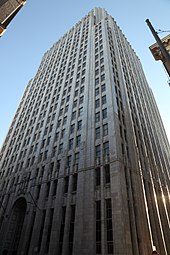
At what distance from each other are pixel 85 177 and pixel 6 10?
23258 mm

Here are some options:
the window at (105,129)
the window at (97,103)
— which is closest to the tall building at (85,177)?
the window at (105,129)

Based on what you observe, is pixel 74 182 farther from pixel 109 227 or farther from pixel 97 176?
pixel 109 227

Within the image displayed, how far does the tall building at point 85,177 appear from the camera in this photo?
2180cm

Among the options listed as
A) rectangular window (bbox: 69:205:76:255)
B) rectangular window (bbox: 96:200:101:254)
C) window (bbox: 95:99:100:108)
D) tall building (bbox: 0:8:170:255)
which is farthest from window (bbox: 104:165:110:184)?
window (bbox: 95:99:100:108)

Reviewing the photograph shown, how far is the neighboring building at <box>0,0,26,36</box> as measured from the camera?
22.5 ft

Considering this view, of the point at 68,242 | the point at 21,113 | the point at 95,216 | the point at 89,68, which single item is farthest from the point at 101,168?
the point at 21,113

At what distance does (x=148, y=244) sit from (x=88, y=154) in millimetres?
14435

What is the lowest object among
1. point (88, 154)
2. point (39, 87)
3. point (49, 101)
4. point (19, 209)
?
point (19, 209)

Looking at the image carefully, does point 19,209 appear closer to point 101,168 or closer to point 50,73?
point 101,168

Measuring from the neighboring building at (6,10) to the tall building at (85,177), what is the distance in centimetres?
2065

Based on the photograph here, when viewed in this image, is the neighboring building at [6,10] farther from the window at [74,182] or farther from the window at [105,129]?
the window at [74,182]

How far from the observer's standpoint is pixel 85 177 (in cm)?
2652

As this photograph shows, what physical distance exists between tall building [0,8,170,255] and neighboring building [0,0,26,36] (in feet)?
67.7

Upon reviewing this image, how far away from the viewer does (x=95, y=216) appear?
22344 mm
